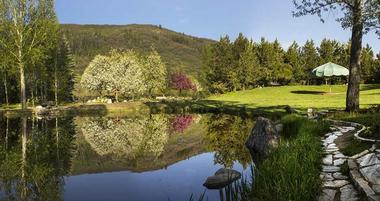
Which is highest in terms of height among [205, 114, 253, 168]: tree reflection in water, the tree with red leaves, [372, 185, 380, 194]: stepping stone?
the tree with red leaves

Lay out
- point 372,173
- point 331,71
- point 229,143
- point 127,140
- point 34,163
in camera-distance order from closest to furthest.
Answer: point 372,173 < point 34,163 < point 229,143 < point 127,140 < point 331,71

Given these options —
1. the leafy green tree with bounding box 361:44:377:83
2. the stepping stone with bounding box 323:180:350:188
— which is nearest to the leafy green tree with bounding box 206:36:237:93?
the leafy green tree with bounding box 361:44:377:83

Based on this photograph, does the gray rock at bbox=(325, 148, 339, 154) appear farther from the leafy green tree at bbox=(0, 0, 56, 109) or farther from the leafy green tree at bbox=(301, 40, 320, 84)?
the leafy green tree at bbox=(301, 40, 320, 84)

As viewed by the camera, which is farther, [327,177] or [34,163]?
[34,163]

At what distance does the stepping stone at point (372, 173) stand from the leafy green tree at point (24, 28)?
141 feet

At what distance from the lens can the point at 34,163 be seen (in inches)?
653

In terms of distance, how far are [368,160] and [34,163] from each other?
1320cm

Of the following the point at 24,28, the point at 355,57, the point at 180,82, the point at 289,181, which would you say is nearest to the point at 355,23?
the point at 355,57

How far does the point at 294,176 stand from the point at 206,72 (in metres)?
73.9

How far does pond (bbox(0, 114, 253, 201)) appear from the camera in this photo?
41.9ft

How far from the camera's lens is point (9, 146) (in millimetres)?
21906

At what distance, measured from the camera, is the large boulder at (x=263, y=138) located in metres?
17.0

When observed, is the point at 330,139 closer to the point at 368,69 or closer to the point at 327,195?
the point at 327,195

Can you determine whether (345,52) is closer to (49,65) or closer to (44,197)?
(49,65)
